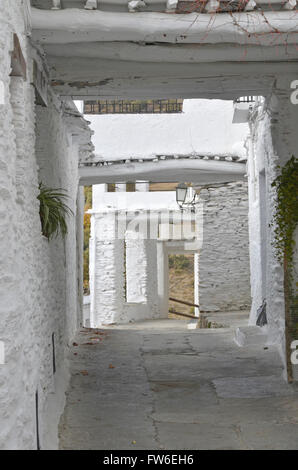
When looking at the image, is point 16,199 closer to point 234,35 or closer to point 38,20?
point 38,20

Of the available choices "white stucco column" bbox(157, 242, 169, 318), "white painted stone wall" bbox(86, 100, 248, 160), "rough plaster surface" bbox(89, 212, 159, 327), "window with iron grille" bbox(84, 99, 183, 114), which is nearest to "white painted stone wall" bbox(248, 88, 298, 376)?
"white painted stone wall" bbox(86, 100, 248, 160)

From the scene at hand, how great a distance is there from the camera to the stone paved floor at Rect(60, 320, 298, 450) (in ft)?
16.4

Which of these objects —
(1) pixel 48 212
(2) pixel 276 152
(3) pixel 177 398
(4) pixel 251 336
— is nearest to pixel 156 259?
(4) pixel 251 336

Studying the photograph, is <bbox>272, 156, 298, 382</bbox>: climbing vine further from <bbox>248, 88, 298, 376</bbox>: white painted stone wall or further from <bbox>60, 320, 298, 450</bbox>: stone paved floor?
<bbox>60, 320, 298, 450</bbox>: stone paved floor

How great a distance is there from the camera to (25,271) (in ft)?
14.3

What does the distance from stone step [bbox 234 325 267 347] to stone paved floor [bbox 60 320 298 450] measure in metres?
0.15

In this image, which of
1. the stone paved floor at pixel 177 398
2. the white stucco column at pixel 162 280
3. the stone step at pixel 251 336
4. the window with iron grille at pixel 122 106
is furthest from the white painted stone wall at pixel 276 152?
the white stucco column at pixel 162 280

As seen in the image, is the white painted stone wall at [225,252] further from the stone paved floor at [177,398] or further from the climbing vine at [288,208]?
the climbing vine at [288,208]

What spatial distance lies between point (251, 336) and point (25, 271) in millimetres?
4888

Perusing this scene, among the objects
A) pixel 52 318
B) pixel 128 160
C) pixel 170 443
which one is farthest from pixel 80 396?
pixel 128 160

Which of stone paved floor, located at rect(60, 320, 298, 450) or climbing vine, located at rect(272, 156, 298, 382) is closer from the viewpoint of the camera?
stone paved floor, located at rect(60, 320, 298, 450)

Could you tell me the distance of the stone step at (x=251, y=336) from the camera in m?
8.53

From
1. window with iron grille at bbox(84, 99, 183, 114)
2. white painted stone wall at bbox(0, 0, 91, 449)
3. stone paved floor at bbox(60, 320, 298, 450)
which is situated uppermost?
window with iron grille at bbox(84, 99, 183, 114)

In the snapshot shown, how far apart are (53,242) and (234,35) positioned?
9.18 ft
